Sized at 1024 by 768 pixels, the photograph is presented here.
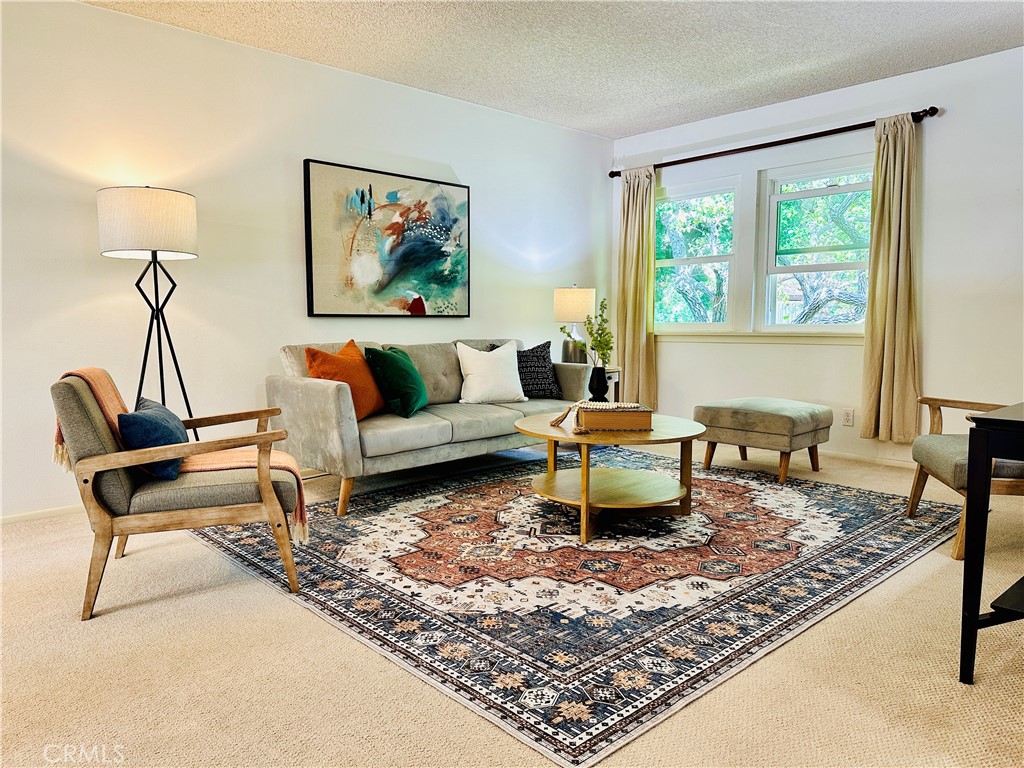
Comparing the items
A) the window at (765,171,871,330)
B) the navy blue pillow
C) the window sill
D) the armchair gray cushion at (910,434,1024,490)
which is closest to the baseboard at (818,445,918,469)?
the window sill

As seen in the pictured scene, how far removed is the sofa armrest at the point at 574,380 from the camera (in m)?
4.67

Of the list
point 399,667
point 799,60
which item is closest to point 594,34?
point 799,60

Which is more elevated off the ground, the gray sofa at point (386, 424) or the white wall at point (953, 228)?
the white wall at point (953, 228)

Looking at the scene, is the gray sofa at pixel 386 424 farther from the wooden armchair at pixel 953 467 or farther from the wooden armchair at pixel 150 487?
the wooden armchair at pixel 953 467

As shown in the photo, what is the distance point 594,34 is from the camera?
12.6 ft

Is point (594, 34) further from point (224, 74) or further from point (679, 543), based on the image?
point (679, 543)

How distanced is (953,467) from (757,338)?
259 centimetres

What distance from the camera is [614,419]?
10.3ft

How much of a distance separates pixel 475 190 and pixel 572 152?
1.18 metres

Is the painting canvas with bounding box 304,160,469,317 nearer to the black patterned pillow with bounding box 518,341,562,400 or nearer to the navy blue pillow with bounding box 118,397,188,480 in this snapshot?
the black patterned pillow with bounding box 518,341,562,400

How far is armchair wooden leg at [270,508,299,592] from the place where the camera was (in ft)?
7.88

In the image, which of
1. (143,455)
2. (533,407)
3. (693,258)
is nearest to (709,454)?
(533,407)

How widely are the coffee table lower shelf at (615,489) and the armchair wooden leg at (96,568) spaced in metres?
1.74

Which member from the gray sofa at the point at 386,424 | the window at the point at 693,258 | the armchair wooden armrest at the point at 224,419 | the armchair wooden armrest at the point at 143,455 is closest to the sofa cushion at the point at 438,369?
the gray sofa at the point at 386,424
